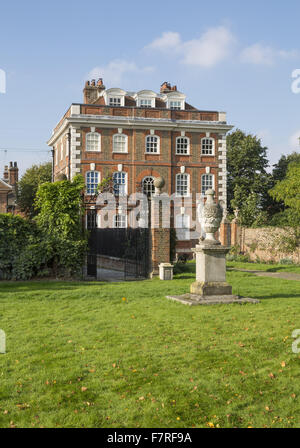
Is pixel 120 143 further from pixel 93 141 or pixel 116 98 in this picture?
pixel 116 98

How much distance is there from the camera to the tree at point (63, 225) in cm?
1584

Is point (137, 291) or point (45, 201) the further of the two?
point (45, 201)

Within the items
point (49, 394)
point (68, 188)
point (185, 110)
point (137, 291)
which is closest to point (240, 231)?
point (185, 110)

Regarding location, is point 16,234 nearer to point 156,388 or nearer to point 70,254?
point 70,254

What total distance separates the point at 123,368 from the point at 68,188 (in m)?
11.1

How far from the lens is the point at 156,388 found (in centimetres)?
523

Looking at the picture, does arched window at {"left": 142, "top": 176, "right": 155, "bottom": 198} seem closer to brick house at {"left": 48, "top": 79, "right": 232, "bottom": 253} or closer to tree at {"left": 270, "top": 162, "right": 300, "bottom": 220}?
brick house at {"left": 48, "top": 79, "right": 232, "bottom": 253}

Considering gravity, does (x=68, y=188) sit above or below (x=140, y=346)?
above

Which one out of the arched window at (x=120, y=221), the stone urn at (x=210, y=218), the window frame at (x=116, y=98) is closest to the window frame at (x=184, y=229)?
the arched window at (x=120, y=221)

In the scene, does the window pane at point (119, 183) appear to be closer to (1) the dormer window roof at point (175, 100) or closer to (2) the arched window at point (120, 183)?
(2) the arched window at point (120, 183)

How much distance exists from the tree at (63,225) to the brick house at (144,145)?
1413 centimetres

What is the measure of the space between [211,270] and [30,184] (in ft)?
114

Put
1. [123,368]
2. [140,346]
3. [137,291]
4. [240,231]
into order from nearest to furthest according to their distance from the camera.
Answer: [123,368] → [140,346] → [137,291] → [240,231]

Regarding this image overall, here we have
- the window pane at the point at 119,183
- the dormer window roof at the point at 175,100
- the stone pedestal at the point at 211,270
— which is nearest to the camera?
the stone pedestal at the point at 211,270
